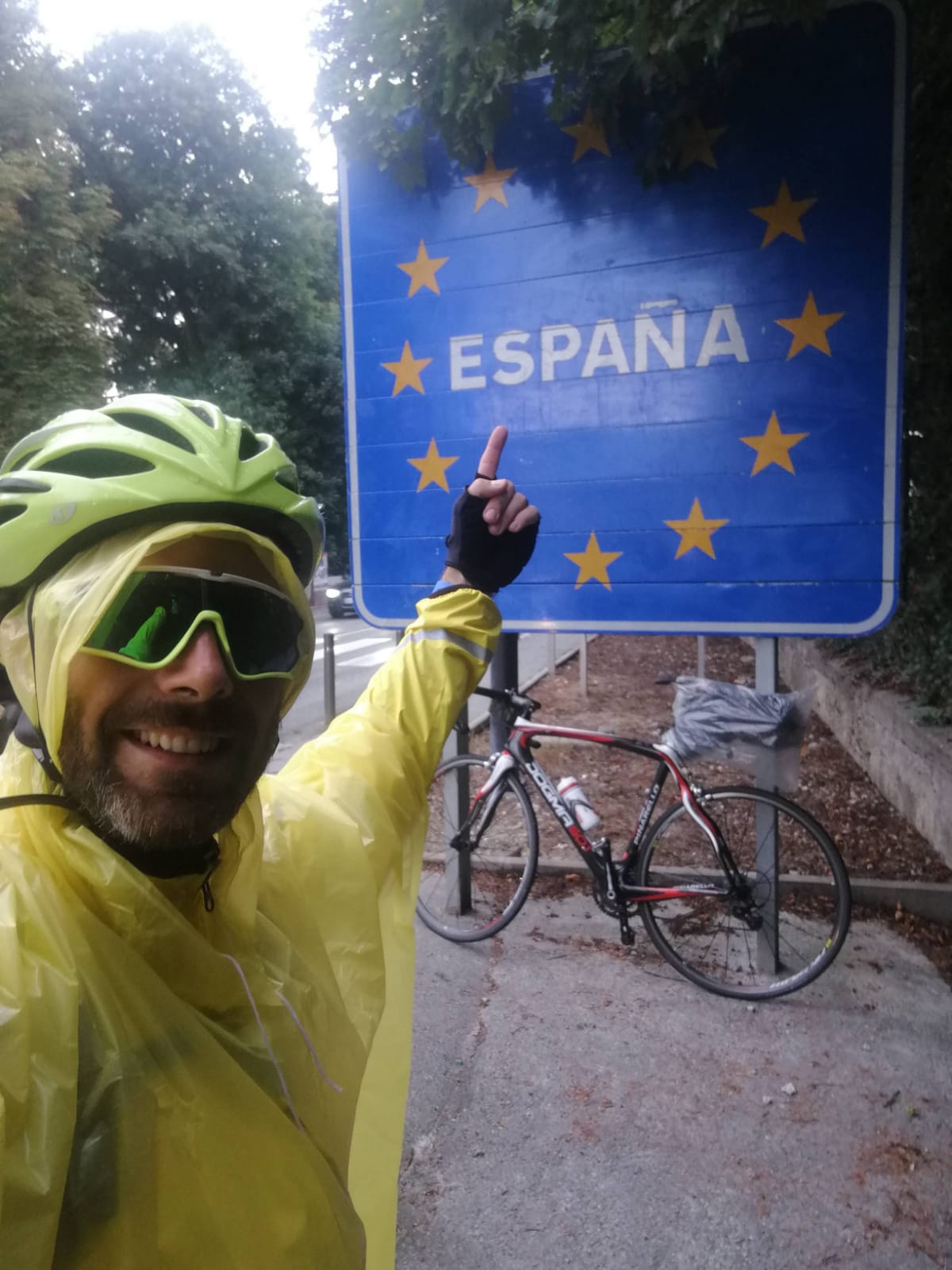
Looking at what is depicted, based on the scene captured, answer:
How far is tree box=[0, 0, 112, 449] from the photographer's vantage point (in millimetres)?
13070

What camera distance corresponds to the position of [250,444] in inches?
49.6

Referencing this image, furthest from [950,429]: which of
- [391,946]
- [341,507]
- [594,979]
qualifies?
[341,507]

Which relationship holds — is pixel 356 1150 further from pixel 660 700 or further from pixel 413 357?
pixel 660 700

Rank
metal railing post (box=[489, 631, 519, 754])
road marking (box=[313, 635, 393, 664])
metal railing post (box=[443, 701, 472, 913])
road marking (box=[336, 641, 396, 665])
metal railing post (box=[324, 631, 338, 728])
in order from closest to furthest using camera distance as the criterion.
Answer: metal railing post (box=[443, 701, 472, 913]) < metal railing post (box=[489, 631, 519, 754]) < metal railing post (box=[324, 631, 338, 728]) < road marking (box=[336, 641, 396, 665]) < road marking (box=[313, 635, 393, 664])

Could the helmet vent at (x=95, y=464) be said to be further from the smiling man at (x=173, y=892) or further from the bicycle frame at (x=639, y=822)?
the bicycle frame at (x=639, y=822)

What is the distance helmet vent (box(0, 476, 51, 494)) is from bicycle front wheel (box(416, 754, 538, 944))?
2.75 meters

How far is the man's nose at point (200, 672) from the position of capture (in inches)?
37.4

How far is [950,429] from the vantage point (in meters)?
4.38

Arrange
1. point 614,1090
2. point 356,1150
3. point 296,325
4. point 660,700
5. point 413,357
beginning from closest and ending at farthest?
point 356,1150, point 614,1090, point 413,357, point 660,700, point 296,325

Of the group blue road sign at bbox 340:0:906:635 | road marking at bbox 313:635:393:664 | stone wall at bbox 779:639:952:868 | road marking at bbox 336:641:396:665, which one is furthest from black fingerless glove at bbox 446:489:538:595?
road marking at bbox 313:635:393:664

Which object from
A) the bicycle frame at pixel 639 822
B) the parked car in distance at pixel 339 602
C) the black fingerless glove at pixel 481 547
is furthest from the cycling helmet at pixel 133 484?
the parked car in distance at pixel 339 602

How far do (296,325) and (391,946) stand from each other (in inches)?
842

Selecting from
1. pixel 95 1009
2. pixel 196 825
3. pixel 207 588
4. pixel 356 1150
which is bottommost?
pixel 356 1150

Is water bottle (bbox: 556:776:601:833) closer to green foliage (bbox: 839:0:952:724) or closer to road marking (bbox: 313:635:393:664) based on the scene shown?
green foliage (bbox: 839:0:952:724)
